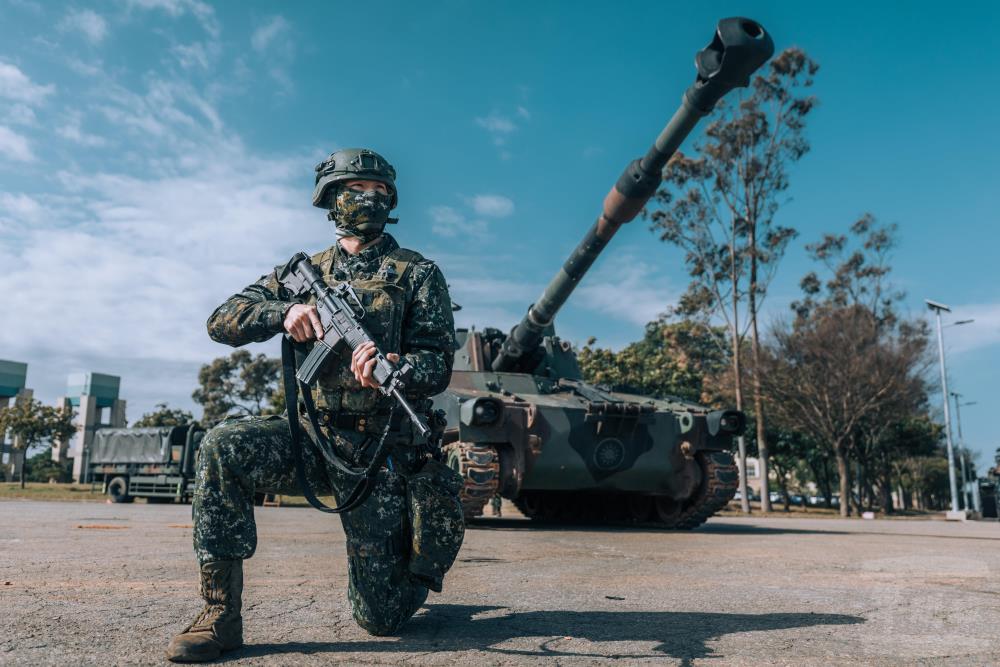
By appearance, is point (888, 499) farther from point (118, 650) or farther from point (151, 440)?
point (118, 650)

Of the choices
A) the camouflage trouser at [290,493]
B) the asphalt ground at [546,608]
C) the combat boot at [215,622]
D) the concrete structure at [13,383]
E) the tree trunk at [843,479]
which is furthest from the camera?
the concrete structure at [13,383]

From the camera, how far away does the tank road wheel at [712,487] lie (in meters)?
10.4

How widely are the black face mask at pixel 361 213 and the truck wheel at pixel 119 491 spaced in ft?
61.6

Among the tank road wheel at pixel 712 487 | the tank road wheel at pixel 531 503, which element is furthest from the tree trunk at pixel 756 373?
the tank road wheel at pixel 712 487

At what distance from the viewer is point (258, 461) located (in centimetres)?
314

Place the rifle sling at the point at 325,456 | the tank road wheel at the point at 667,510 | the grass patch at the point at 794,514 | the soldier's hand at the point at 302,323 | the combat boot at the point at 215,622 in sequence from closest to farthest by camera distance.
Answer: the combat boot at the point at 215,622, the rifle sling at the point at 325,456, the soldier's hand at the point at 302,323, the tank road wheel at the point at 667,510, the grass patch at the point at 794,514

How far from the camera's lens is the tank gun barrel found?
613 cm

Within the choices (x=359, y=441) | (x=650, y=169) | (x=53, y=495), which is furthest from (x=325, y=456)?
(x=53, y=495)

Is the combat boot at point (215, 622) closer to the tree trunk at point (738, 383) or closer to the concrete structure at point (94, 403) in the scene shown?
the tree trunk at point (738, 383)

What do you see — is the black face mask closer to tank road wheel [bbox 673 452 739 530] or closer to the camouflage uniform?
the camouflage uniform

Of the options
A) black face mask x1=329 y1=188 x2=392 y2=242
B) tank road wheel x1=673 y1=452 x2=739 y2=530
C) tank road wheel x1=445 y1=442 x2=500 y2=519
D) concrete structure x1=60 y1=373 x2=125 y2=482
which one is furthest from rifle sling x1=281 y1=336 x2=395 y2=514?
concrete structure x1=60 y1=373 x2=125 y2=482

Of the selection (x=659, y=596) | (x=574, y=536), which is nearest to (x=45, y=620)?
(x=659, y=596)

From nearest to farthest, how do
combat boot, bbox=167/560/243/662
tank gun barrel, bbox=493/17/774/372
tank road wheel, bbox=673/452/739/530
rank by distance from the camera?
combat boot, bbox=167/560/243/662
tank gun barrel, bbox=493/17/774/372
tank road wheel, bbox=673/452/739/530

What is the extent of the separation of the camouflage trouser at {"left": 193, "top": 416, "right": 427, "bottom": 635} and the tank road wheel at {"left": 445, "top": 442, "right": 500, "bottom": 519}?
591 centimetres
